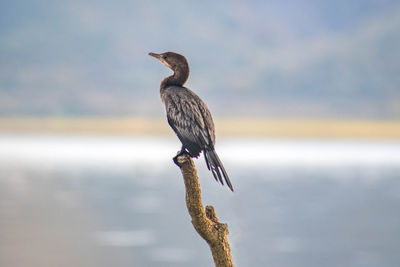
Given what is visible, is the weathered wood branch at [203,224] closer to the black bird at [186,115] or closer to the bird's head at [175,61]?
the black bird at [186,115]

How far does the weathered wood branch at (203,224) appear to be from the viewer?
27.7 ft

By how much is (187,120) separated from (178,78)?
0.61m

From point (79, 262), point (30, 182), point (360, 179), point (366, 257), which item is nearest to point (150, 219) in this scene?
point (79, 262)

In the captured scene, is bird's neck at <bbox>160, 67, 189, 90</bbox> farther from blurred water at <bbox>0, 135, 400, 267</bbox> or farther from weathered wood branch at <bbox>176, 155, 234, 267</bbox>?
blurred water at <bbox>0, 135, 400, 267</bbox>

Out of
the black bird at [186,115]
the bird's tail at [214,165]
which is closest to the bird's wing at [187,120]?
the black bird at [186,115]

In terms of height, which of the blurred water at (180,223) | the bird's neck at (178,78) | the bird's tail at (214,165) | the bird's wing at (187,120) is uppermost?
the blurred water at (180,223)

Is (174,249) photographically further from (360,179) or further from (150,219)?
(360,179)

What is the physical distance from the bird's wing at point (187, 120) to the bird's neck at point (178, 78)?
0.60ft

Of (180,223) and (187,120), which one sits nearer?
(187,120)

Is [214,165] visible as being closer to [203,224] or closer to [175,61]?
[203,224]

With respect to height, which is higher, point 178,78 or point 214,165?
point 178,78

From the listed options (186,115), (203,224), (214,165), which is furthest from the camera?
(186,115)

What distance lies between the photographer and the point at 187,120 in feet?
29.5

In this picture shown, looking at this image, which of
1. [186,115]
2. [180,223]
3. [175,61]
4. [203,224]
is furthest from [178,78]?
[180,223]
